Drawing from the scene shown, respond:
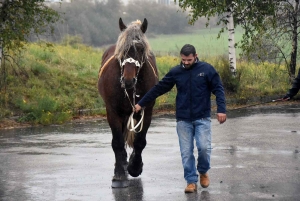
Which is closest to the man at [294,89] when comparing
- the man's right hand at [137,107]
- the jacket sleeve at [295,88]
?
the jacket sleeve at [295,88]

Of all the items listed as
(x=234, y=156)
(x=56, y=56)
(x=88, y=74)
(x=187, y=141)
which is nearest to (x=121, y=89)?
(x=187, y=141)

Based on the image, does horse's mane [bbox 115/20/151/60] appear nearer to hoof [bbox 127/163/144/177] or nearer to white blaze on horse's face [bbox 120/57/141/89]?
white blaze on horse's face [bbox 120/57/141/89]

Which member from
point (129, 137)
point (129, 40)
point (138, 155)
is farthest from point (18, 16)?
point (129, 40)

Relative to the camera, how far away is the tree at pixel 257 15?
2236 centimetres

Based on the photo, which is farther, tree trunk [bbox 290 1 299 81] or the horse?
tree trunk [bbox 290 1 299 81]

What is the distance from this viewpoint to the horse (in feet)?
31.9

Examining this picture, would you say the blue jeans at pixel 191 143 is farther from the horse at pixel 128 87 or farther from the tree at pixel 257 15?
the tree at pixel 257 15

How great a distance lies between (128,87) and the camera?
376 inches

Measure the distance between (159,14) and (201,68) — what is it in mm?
42623

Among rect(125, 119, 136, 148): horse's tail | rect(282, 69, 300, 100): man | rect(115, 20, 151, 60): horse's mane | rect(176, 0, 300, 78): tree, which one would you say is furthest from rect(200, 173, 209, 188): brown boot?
rect(176, 0, 300, 78): tree

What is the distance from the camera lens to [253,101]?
22.6 m

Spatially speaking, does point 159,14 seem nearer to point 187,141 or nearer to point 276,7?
point 276,7

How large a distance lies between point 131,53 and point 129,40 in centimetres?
19

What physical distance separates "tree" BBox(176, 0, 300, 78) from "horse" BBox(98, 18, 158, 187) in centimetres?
1189
